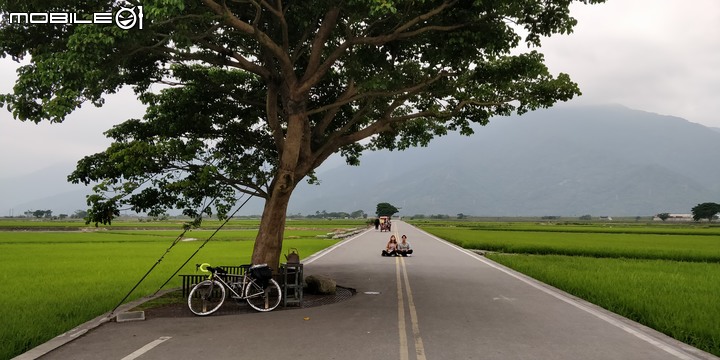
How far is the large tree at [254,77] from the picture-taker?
8281mm

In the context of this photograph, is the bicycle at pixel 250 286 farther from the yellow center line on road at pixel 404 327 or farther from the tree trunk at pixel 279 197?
the yellow center line on road at pixel 404 327

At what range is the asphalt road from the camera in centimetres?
702

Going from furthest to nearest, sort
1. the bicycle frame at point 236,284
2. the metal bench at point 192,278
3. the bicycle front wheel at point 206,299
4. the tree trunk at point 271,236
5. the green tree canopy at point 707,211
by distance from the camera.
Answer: the green tree canopy at point 707,211 → the tree trunk at point 271,236 → the metal bench at point 192,278 → the bicycle frame at point 236,284 → the bicycle front wheel at point 206,299

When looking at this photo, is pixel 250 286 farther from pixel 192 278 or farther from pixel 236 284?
pixel 192 278

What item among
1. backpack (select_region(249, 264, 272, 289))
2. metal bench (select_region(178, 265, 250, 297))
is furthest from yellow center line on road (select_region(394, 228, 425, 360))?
metal bench (select_region(178, 265, 250, 297))

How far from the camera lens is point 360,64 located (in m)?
12.8

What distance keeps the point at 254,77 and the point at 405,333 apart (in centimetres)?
1009

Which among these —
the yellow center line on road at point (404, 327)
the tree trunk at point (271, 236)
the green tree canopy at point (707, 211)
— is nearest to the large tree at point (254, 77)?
the tree trunk at point (271, 236)

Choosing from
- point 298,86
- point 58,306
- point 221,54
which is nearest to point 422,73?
point 298,86

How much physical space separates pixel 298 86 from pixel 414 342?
7.29 metres

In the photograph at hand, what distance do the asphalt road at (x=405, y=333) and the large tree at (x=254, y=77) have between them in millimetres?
3307

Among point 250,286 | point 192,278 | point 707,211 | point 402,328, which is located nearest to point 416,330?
point 402,328

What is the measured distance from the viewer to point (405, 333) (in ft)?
26.8

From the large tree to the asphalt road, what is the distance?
331 cm
